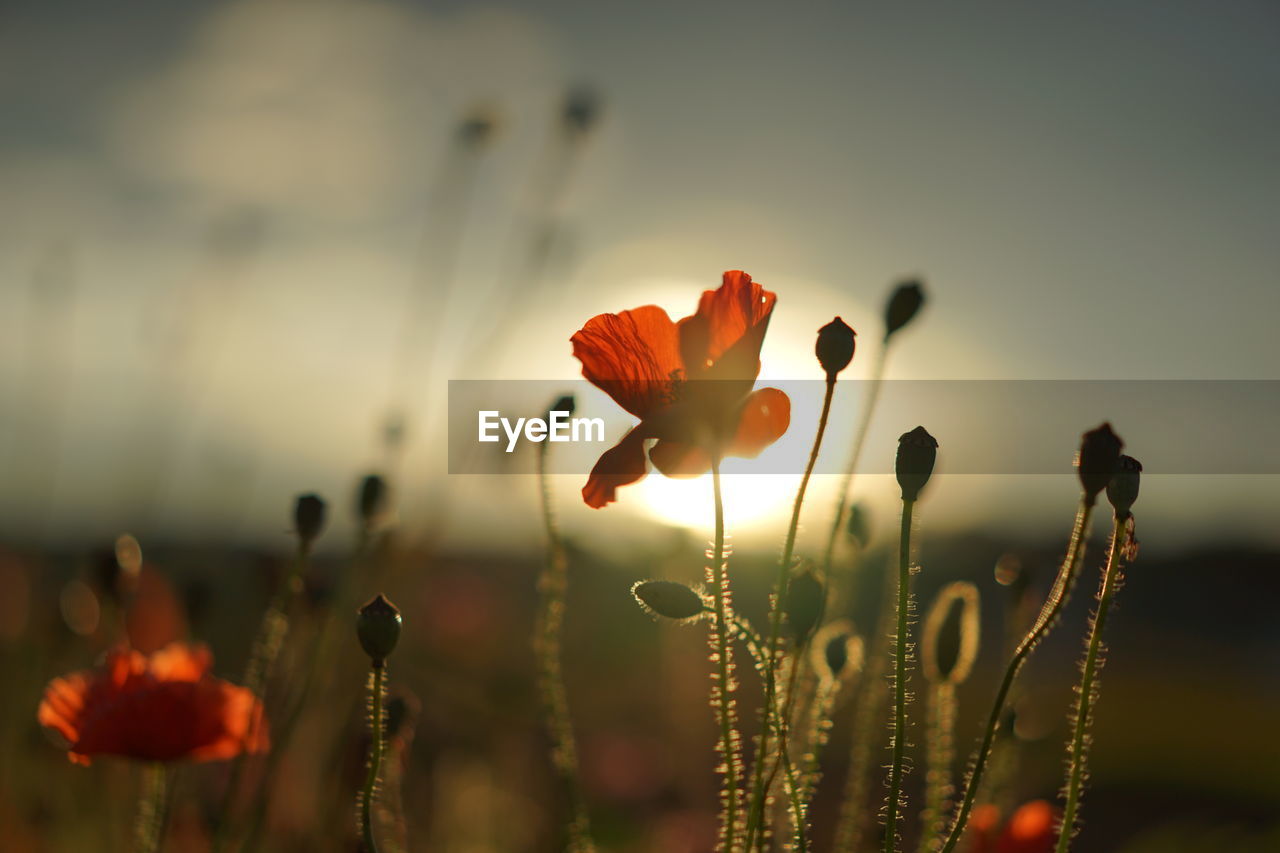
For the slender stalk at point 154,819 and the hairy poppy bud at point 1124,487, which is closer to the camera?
the hairy poppy bud at point 1124,487

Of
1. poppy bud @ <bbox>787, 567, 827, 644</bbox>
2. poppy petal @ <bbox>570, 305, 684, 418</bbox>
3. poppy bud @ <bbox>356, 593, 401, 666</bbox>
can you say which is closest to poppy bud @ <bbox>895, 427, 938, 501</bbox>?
poppy bud @ <bbox>787, 567, 827, 644</bbox>

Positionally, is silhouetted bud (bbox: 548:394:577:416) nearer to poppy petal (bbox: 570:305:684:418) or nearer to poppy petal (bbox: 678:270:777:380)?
poppy petal (bbox: 570:305:684:418)

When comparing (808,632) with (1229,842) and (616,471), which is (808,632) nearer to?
(616,471)

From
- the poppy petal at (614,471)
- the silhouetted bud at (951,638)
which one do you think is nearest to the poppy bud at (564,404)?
the poppy petal at (614,471)

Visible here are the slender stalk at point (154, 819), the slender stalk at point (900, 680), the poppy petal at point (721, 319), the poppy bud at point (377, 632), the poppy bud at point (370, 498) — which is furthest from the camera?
the poppy bud at point (370, 498)

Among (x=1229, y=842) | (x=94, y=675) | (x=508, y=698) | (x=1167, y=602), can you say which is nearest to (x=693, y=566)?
(x=508, y=698)

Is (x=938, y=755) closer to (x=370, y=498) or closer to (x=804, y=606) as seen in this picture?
(x=804, y=606)

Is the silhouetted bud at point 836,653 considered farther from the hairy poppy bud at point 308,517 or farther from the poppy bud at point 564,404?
the hairy poppy bud at point 308,517

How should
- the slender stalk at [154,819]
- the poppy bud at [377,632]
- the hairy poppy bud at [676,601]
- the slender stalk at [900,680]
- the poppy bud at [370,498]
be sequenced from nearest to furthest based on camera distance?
the slender stalk at [900,680] < the poppy bud at [377,632] < the hairy poppy bud at [676,601] < the slender stalk at [154,819] < the poppy bud at [370,498]
